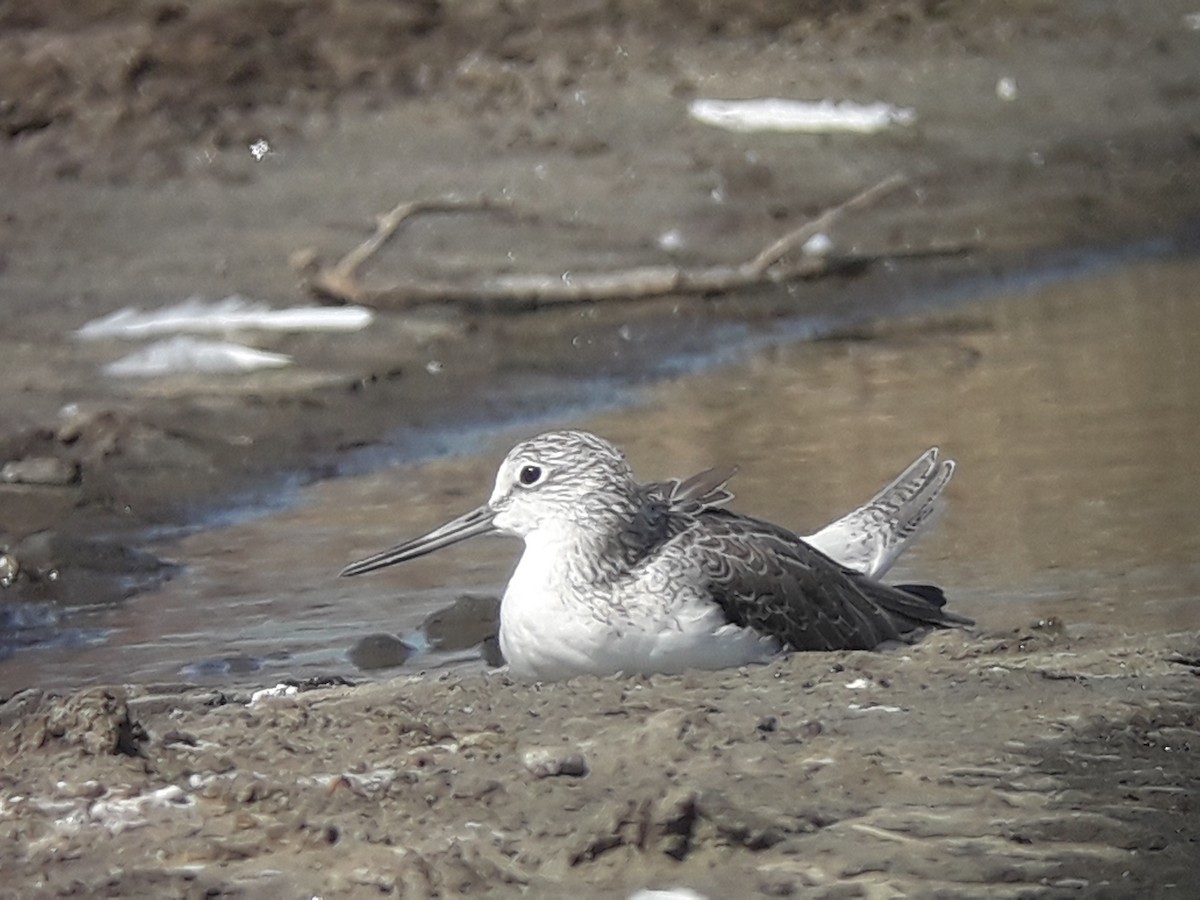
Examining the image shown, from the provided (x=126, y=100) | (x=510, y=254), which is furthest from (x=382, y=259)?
(x=126, y=100)

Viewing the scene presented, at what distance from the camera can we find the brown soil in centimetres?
473

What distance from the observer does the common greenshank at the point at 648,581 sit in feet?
20.2

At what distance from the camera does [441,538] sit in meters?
6.91

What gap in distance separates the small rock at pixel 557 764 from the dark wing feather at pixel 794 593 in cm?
128

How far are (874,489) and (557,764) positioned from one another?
387cm

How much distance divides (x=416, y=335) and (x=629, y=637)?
5.06m

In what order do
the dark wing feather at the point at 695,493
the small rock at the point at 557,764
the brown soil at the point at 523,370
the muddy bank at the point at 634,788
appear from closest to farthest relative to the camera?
the muddy bank at the point at 634,788
the brown soil at the point at 523,370
the small rock at the point at 557,764
the dark wing feather at the point at 695,493

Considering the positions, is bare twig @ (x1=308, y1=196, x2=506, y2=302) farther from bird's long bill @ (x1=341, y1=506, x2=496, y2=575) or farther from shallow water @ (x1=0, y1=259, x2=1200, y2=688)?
bird's long bill @ (x1=341, y1=506, x2=496, y2=575)

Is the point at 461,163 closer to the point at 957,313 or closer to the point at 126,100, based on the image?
the point at 126,100

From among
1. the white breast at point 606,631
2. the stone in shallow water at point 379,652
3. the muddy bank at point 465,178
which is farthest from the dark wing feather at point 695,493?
the muddy bank at point 465,178

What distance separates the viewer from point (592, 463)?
6.70 meters

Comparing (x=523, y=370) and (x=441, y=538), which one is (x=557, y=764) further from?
(x=523, y=370)

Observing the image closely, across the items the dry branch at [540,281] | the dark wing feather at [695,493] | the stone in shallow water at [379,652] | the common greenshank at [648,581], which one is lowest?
the stone in shallow water at [379,652]

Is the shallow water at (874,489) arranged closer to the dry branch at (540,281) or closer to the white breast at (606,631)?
the dry branch at (540,281)
